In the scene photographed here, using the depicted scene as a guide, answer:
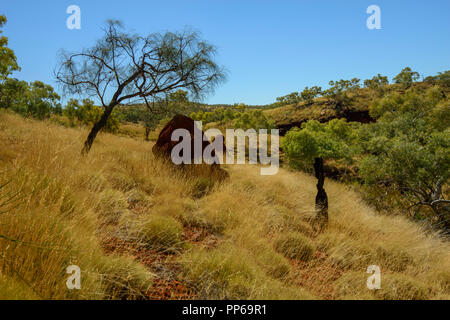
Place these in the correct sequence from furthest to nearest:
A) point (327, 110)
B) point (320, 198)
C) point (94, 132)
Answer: point (327, 110)
point (94, 132)
point (320, 198)

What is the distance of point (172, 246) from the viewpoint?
303 centimetres

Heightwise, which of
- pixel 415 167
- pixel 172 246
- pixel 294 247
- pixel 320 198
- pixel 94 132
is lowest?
pixel 294 247

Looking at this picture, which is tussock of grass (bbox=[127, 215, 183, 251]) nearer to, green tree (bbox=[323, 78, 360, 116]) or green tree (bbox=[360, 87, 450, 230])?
green tree (bbox=[360, 87, 450, 230])

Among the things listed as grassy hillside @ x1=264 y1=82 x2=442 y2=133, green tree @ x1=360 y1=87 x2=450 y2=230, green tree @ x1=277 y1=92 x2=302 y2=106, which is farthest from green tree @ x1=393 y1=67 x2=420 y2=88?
green tree @ x1=360 y1=87 x2=450 y2=230

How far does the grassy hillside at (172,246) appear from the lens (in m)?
1.87

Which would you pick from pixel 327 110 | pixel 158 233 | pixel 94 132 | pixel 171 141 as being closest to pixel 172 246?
pixel 158 233

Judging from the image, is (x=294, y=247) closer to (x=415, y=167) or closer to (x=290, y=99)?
(x=415, y=167)

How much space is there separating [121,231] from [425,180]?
52.3ft

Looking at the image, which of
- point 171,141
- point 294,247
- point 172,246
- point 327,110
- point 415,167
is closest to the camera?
point 172,246

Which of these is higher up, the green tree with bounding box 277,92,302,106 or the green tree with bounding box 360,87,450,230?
the green tree with bounding box 277,92,302,106

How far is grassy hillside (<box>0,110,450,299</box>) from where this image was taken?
1.87 m
